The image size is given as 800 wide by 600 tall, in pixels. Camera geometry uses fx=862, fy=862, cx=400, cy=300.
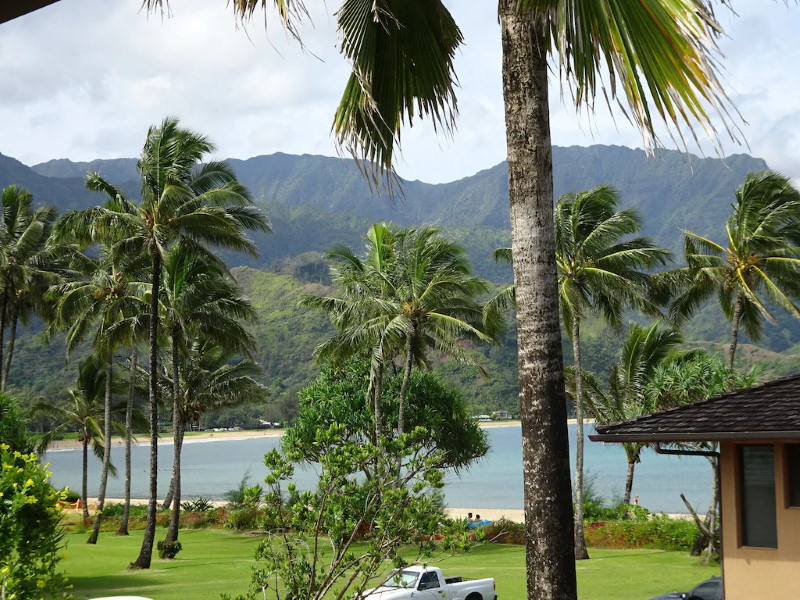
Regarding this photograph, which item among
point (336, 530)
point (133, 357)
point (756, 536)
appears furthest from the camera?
point (133, 357)

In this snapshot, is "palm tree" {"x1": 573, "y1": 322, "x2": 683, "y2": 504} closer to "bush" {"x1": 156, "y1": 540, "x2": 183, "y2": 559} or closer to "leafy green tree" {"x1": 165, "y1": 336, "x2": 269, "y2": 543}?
"leafy green tree" {"x1": 165, "y1": 336, "x2": 269, "y2": 543}

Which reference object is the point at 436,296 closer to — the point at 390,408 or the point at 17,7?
the point at 390,408

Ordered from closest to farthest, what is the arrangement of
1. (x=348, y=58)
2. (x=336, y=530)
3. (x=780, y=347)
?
1. (x=348, y=58)
2. (x=336, y=530)
3. (x=780, y=347)

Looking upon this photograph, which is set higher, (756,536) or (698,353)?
(698,353)

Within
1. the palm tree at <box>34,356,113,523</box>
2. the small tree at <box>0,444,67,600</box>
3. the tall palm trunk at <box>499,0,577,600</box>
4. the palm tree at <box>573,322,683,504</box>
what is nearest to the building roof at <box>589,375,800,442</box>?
the tall palm trunk at <box>499,0,577,600</box>

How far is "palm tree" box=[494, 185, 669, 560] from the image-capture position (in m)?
29.8

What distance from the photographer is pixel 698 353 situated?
126 ft

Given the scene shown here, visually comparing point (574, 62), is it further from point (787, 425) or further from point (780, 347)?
point (780, 347)

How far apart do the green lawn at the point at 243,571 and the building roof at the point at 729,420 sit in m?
8.16

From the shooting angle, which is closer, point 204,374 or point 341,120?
point 341,120

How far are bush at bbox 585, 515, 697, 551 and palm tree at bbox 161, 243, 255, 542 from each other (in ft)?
49.7

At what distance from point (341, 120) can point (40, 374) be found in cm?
10641

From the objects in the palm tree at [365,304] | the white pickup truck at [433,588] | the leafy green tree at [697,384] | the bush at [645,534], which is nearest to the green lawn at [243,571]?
the bush at [645,534]

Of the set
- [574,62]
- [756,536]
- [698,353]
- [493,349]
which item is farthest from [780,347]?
[574,62]
